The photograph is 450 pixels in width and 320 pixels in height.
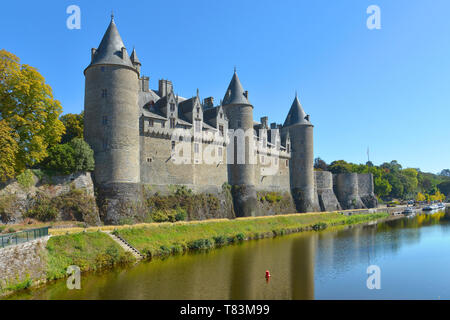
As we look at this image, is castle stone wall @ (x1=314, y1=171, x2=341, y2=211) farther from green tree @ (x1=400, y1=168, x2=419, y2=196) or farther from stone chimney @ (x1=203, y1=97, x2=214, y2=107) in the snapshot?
green tree @ (x1=400, y1=168, x2=419, y2=196)

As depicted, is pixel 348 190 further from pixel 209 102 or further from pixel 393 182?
pixel 393 182

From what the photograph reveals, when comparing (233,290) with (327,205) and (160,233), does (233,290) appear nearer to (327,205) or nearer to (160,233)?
(160,233)

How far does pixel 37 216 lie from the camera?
82.6ft

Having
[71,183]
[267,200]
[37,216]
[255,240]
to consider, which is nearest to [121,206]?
[71,183]

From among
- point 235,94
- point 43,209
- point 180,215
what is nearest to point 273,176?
point 235,94

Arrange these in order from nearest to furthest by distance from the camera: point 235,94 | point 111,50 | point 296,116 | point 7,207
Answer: point 7,207
point 111,50
point 235,94
point 296,116

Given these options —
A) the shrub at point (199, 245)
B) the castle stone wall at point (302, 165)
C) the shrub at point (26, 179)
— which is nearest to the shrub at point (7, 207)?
the shrub at point (26, 179)

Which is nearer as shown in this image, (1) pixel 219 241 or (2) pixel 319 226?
(1) pixel 219 241

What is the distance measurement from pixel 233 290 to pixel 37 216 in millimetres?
16226

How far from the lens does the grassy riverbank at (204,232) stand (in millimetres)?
25594

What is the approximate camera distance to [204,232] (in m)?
31.0

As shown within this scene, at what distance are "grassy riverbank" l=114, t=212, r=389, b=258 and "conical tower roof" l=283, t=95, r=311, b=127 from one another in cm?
1811

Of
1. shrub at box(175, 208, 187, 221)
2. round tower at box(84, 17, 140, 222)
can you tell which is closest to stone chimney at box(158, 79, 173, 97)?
round tower at box(84, 17, 140, 222)

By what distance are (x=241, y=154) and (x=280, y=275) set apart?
87.8ft
